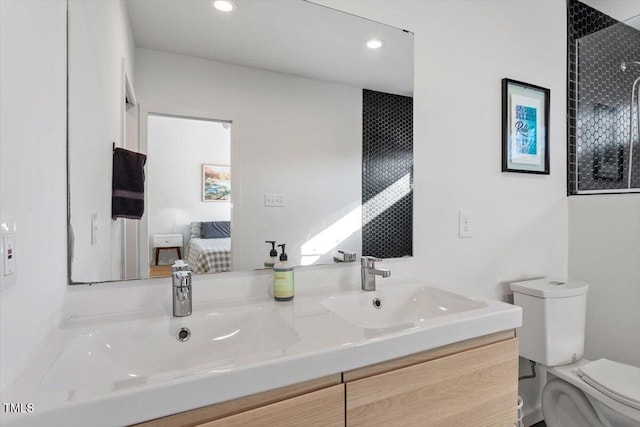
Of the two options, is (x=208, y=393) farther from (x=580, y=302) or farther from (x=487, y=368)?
(x=580, y=302)

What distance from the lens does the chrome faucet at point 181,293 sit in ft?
3.30

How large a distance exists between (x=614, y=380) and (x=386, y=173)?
1.26 m

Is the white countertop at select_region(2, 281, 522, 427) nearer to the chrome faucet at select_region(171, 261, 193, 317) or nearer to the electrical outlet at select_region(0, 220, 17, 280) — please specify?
the chrome faucet at select_region(171, 261, 193, 317)

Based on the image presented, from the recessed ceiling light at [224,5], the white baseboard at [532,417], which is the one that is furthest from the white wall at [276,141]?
the white baseboard at [532,417]

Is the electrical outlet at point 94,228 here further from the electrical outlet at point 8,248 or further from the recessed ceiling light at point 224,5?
the recessed ceiling light at point 224,5

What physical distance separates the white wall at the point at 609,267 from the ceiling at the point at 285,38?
131 centimetres

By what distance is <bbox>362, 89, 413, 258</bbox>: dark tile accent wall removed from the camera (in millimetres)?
1478

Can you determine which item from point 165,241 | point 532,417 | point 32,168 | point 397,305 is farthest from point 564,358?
point 32,168

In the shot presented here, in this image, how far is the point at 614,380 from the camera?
1.46 meters

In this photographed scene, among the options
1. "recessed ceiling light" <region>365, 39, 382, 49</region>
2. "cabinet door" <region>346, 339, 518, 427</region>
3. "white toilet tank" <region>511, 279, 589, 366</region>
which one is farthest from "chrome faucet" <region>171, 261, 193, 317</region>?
"white toilet tank" <region>511, 279, 589, 366</region>

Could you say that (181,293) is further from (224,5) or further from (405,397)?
(224,5)

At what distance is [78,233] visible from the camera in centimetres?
99

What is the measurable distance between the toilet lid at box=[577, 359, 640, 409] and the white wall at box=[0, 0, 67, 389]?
1887 millimetres

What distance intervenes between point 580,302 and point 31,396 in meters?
2.08
